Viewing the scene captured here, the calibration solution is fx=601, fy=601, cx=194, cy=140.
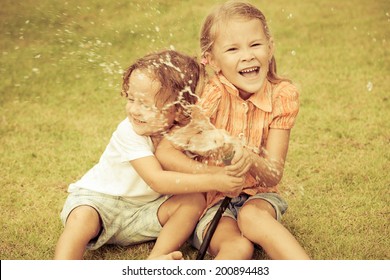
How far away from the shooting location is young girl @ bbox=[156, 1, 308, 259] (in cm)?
245

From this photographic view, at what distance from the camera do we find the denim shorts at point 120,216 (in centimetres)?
257

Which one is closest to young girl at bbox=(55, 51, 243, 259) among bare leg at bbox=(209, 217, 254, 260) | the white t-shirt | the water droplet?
the white t-shirt

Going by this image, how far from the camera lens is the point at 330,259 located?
2582mm

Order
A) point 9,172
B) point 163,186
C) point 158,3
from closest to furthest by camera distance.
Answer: point 163,186 < point 9,172 < point 158,3

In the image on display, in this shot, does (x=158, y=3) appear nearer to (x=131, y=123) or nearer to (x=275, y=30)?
(x=275, y=30)

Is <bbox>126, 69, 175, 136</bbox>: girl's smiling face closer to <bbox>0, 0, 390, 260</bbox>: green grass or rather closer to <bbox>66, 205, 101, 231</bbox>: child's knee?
<bbox>66, 205, 101, 231</bbox>: child's knee

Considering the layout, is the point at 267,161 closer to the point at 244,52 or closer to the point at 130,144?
the point at 244,52

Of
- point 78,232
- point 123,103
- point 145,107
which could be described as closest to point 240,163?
point 145,107

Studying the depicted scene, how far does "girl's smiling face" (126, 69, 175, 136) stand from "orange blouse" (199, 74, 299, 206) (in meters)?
0.20

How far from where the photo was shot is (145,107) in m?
2.49

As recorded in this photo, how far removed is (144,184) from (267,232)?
1.97 ft
